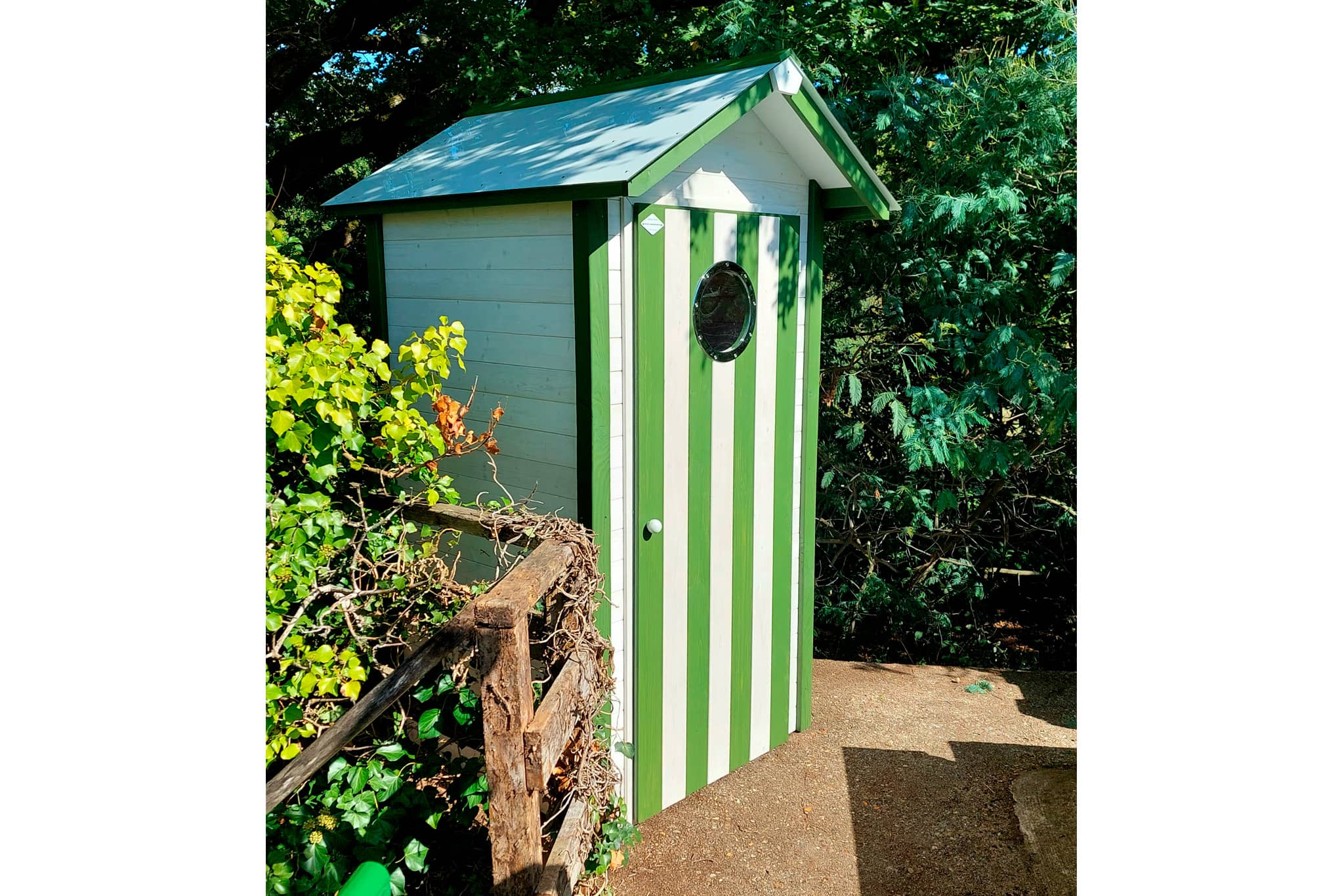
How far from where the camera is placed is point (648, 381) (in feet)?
12.4

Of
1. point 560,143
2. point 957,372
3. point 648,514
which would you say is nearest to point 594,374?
point 648,514

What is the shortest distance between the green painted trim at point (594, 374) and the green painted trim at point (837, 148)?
1.07m

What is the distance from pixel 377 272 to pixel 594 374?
1.54m

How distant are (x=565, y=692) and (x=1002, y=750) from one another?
300 cm

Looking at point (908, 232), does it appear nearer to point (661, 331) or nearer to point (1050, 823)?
point (661, 331)

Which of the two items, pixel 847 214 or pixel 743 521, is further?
pixel 847 214

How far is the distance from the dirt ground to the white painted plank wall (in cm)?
147

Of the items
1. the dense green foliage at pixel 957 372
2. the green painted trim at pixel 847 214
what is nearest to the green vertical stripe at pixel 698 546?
the green painted trim at pixel 847 214

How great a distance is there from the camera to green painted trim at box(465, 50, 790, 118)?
4.07m

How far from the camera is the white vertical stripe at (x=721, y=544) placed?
4.11 m

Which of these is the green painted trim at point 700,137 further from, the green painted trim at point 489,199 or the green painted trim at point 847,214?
the green painted trim at point 847,214

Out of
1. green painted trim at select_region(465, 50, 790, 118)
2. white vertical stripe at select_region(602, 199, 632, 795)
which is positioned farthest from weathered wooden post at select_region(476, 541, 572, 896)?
green painted trim at select_region(465, 50, 790, 118)

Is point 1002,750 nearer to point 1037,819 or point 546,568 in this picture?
point 1037,819

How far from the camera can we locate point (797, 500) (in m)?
4.77
